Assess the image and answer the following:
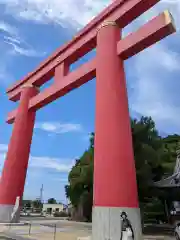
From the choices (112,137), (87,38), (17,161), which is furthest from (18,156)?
(112,137)

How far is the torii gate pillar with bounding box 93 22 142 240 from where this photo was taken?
830cm

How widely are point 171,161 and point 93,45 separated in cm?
1068

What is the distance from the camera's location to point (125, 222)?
7.73 metres

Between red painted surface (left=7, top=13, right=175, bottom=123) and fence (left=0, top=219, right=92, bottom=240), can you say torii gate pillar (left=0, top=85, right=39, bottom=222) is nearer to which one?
red painted surface (left=7, top=13, right=175, bottom=123)

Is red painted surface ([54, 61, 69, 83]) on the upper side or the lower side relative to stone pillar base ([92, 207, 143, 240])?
upper

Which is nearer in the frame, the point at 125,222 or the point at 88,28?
the point at 125,222

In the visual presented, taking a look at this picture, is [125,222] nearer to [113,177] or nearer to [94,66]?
[113,177]

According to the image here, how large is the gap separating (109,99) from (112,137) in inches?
53.5

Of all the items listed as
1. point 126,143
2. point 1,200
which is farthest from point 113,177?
point 1,200

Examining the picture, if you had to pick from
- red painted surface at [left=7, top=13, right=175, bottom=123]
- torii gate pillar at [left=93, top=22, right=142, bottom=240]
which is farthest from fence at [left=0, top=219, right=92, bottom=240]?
red painted surface at [left=7, top=13, right=175, bottom=123]

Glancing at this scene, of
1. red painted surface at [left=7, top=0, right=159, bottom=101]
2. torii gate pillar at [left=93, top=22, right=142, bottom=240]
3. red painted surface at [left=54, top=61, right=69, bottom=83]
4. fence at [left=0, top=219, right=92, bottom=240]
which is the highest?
red painted surface at [left=7, top=0, right=159, bottom=101]

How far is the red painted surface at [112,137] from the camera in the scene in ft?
27.9

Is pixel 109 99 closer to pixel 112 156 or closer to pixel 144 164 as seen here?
pixel 112 156

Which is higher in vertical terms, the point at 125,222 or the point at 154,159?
the point at 154,159
